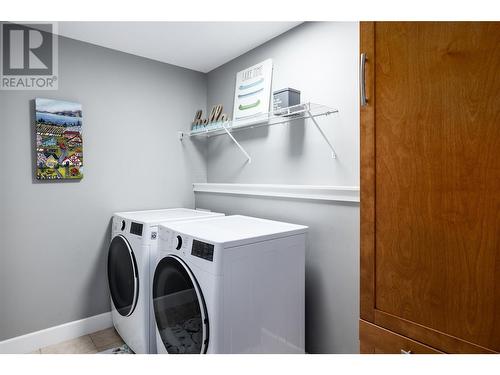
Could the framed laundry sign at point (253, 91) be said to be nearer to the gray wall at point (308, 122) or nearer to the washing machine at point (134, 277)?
the gray wall at point (308, 122)

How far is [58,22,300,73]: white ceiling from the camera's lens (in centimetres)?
210

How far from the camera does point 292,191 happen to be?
2064 mm

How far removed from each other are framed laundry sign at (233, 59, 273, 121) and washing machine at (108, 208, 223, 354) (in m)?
0.90

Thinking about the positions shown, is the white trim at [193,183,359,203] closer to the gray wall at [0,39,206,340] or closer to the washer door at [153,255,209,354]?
the gray wall at [0,39,206,340]

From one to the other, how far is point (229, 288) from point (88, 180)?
1.62 meters

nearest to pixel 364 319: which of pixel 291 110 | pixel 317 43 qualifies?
pixel 291 110

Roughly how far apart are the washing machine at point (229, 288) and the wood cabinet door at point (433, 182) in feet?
1.88

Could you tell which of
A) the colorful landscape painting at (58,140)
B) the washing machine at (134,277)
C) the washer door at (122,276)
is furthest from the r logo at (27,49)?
the washer door at (122,276)

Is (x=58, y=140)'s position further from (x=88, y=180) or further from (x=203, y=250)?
(x=203, y=250)

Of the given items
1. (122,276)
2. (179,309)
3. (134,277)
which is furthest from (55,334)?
(179,309)

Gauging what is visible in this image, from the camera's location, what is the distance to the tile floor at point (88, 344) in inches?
83.9

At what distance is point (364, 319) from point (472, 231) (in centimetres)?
50

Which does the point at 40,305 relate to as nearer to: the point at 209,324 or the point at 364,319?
the point at 209,324

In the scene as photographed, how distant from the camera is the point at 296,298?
1733 millimetres
